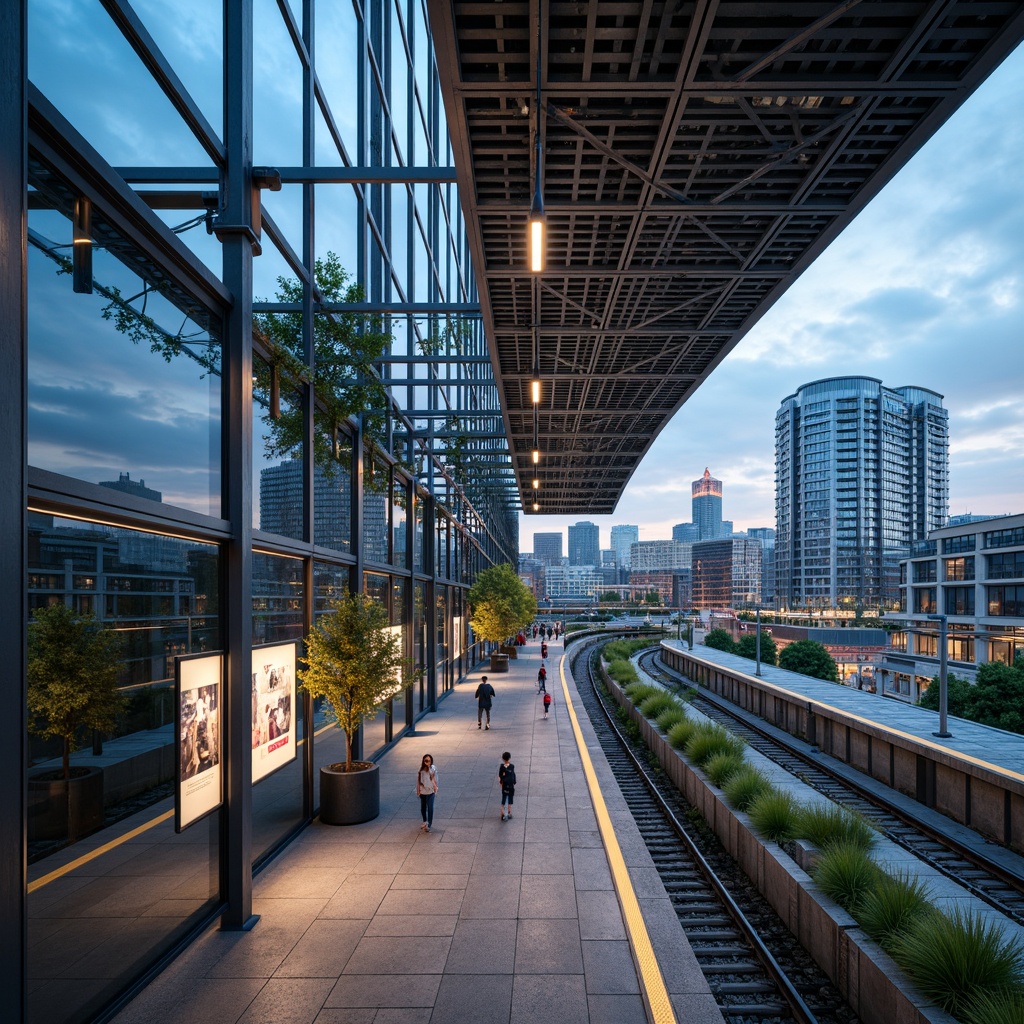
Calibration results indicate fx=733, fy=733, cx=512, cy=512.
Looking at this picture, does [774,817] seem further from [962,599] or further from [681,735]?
[962,599]

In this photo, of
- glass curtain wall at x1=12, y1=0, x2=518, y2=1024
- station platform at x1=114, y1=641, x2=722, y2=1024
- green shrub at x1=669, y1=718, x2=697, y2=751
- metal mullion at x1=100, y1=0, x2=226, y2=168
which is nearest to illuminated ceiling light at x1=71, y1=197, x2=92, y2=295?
glass curtain wall at x1=12, y1=0, x2=518, y2=1024

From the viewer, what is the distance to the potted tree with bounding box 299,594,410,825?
38.8ft

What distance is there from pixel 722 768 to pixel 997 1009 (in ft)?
30.4

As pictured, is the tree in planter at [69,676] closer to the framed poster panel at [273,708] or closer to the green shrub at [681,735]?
the framed poster panel at [273,708]

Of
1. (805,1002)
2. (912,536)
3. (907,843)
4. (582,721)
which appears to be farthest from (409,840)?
(912,536)

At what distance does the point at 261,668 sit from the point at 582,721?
16776mm

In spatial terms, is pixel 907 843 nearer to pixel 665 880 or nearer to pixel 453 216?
pixel 665 880

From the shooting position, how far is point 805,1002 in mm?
7918

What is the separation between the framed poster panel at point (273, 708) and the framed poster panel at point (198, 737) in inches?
42.1

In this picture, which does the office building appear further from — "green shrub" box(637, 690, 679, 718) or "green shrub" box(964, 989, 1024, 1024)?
"green shrub" box(964, 989, 1024, 1024)

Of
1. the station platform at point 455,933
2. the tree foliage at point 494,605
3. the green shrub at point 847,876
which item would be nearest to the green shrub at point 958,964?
the green shrub at point 847,876

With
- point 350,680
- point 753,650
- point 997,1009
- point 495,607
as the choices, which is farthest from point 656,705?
point 753,650

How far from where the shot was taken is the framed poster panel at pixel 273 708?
960 cm

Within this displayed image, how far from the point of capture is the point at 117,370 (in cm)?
670
